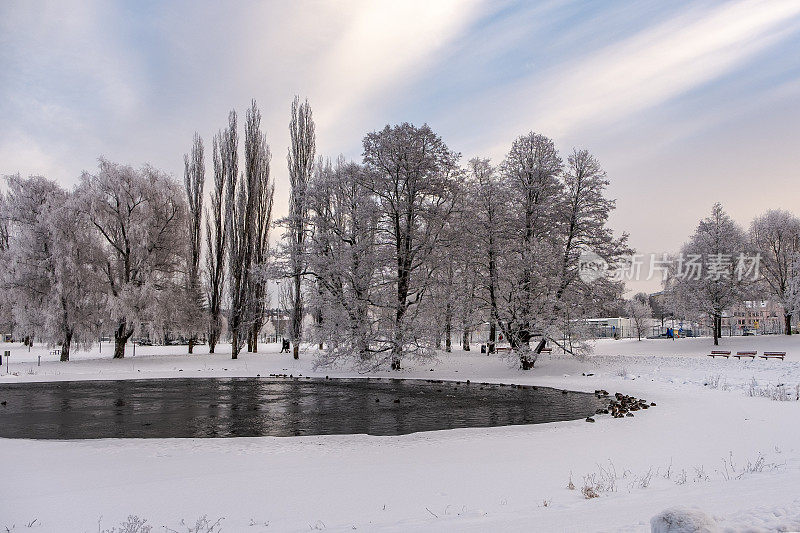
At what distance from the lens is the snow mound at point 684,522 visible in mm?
3742

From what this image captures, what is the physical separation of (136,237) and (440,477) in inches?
1315

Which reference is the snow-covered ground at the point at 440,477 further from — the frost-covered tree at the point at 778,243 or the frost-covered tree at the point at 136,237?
the frost-covered tree at the point at 778,243

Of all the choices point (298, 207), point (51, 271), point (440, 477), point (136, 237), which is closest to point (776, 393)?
point (440, 477)

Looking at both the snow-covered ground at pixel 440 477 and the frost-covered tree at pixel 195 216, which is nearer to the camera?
the snow-covered ground at pixel 440 477

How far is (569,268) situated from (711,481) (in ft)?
77.5

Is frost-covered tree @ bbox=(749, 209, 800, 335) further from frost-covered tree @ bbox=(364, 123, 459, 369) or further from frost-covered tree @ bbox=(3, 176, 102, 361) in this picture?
frost-covered tree @ bbox=(3, 176, 102, 361)

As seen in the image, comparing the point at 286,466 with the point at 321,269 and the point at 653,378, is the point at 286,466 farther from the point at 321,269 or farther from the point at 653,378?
the point at 321,269

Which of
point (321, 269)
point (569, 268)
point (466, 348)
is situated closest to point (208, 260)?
point (321, 269)

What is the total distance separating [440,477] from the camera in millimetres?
7215

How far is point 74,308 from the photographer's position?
32.6 m

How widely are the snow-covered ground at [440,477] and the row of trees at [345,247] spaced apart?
15.0 metres

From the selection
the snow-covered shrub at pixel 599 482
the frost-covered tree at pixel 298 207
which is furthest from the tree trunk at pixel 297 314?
the snow-covered shrub at pixel 599 482

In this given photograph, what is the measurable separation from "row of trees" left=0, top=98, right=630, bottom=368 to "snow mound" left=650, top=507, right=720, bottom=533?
2196cm

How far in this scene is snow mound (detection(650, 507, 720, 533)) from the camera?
3742mm
